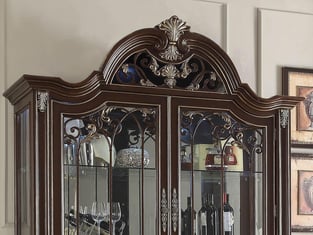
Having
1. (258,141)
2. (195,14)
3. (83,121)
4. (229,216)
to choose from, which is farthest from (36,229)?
(195,14)

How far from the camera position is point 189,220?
95.0 inches

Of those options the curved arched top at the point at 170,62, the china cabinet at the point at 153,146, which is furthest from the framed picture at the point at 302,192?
the curved arched top at the point at 170,62

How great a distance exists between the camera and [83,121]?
89.5 inches

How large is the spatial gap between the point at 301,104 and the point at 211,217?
867 mm

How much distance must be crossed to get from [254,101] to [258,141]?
162 mm

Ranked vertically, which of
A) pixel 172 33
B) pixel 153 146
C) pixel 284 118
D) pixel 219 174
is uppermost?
pixel 172 33

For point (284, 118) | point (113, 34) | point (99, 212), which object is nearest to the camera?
point (99, 212)

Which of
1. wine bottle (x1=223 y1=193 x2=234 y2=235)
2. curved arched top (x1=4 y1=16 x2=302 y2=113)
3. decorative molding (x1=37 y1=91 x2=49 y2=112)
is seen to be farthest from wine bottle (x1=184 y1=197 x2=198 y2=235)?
decorative molding (x1=37 y1=91 x2=49 y2=112)

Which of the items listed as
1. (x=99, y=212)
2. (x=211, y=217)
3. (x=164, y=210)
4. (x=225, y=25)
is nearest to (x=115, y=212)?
(x=99, y=212)

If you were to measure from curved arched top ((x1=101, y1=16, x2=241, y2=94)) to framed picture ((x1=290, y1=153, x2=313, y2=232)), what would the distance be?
0.74 meters

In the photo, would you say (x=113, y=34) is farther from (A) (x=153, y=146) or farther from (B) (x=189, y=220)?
(B) (x=189, y=220)

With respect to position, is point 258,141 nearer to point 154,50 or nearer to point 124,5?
point 154,50

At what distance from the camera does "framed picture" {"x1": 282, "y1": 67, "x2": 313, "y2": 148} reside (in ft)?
9.92

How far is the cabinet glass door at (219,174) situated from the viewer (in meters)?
2.41
